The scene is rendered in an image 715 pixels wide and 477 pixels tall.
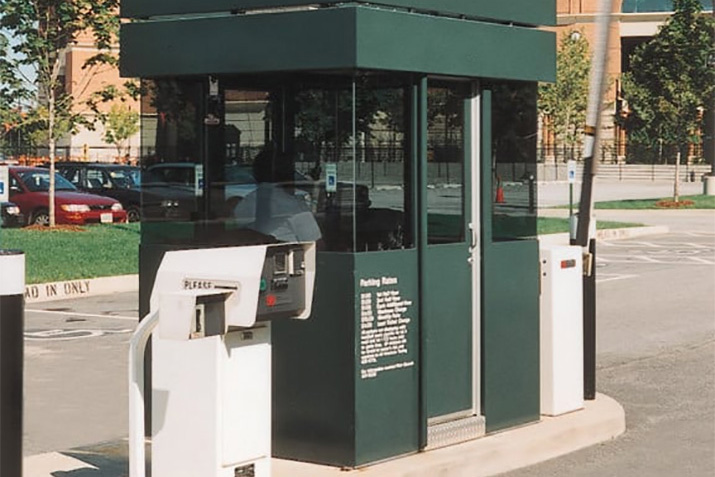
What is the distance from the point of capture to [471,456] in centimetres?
800

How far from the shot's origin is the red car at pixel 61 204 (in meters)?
30.8

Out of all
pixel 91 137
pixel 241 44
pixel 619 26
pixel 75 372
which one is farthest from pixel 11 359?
pixel 91 137

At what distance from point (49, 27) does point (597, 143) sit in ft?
85.7

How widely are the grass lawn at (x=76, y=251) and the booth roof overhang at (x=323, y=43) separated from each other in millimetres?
10773

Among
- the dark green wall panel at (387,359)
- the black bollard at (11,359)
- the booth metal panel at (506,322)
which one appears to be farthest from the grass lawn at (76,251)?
the black bollard at (11,359)

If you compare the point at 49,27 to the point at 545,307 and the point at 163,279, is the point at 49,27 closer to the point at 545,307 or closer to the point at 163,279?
the point at 545,307

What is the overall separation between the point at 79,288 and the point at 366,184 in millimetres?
12136

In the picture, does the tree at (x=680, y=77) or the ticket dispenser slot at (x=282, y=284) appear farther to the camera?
the tree at (x=680, y=77)

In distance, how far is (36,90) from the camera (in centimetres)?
3028

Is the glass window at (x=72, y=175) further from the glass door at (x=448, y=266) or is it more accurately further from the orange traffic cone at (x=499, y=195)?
the glass door at (x=448, y=266)

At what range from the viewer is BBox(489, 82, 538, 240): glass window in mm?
8625

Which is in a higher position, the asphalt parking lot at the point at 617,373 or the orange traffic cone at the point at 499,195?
the orange traffic cone at the point at 499,195

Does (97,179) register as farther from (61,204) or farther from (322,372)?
(322,372)

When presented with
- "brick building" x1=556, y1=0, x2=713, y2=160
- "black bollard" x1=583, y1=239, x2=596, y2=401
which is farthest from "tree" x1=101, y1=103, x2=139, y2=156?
"black bollard" x1=583, y1=239, x2=596, y2=401
